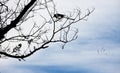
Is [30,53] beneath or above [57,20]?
beneath

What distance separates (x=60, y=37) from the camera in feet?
26.0

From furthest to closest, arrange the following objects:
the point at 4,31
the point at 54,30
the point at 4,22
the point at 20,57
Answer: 1. the point at 4,22
2. the point at 54,30
3. the point at 20,57
4. the point at 4,31

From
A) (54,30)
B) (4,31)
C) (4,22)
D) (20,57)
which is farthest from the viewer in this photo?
(4,22)

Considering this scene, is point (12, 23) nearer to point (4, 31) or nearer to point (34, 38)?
point (4, 31)

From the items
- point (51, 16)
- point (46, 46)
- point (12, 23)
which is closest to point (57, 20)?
point (51, 16)

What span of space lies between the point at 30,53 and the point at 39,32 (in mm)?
1693

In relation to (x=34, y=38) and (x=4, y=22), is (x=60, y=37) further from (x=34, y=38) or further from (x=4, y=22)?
(x=4, y=22)

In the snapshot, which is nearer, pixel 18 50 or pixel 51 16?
pixel 51 16

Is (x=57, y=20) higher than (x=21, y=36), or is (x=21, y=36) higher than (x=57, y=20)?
(x=57, y=20)

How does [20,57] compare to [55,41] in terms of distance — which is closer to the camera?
[20,57]

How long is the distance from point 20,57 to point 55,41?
139 cm

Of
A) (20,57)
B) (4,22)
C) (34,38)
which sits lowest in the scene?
(20,57)

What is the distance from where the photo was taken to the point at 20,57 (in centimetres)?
704

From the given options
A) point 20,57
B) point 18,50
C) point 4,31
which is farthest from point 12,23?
point 18,50
